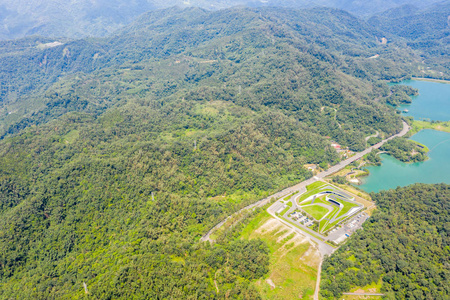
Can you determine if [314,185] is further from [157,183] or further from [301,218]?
[157,183]

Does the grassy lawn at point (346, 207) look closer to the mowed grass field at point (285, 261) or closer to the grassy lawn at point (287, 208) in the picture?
the grassy lawn at point (287, 208)

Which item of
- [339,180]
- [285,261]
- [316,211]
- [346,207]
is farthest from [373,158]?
[285,261]

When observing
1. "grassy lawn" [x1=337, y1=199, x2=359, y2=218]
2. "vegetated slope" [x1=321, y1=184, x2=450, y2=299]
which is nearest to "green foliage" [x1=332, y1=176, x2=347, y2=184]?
"grassy lawn" [x1=337, y1=199, x2=359, y2=218]

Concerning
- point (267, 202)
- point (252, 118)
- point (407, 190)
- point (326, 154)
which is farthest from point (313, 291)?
point (252, 118)

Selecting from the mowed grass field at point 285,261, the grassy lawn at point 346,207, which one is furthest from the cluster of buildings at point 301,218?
the grassy lawn at point 346,207

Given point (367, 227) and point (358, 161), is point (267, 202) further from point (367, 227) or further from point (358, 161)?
point (358, 161)
